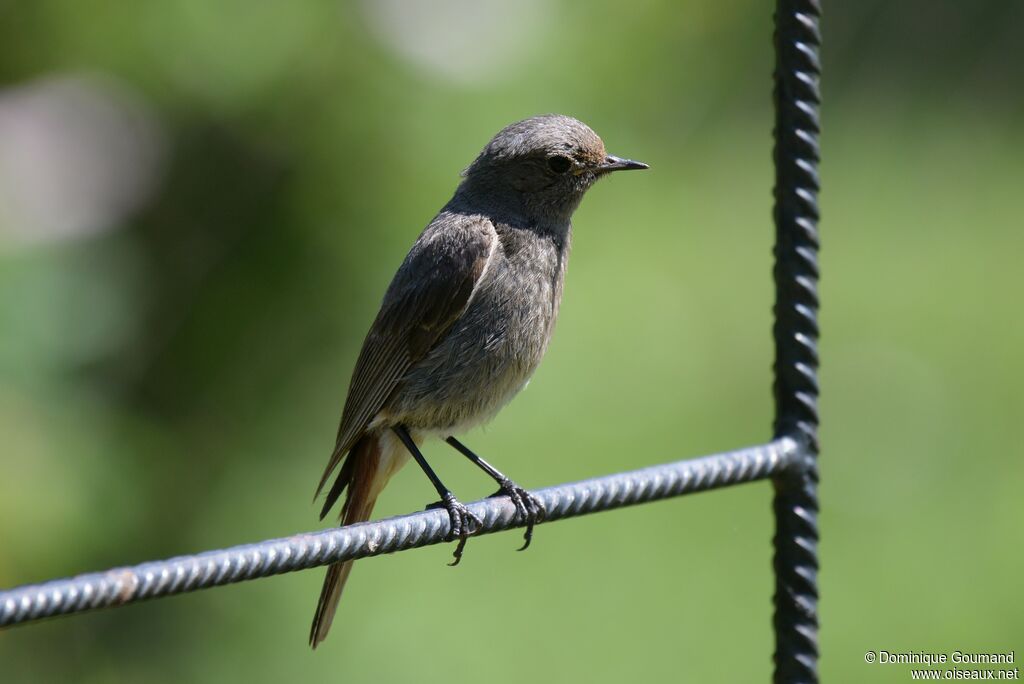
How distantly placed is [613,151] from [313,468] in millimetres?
2994

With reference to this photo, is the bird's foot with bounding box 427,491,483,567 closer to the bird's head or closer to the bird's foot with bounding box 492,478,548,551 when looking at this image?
the bird's foot with bounding box 492,478,548,551

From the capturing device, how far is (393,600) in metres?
5.71

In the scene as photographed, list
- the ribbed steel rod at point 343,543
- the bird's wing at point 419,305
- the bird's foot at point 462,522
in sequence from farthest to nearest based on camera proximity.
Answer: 1. the bird's wing at point 419,305
2. the bird's foot at point 462,522
3. the ribbed steel rod at point 343,543

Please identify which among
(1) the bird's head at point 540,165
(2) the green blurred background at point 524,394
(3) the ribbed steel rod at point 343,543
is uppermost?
(1) the bird's head at point 540,165

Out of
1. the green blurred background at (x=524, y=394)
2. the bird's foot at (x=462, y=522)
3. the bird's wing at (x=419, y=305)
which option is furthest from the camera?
the green blurred background at (x=524, y=394)

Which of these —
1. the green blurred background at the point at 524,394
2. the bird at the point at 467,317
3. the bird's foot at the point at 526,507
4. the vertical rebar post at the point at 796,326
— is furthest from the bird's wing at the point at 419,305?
the vertical rebar post at the point at 796,326

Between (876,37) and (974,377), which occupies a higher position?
(876,37)

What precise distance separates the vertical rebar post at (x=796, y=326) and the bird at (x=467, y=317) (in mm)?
924

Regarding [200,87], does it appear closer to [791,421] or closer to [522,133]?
[522,133]

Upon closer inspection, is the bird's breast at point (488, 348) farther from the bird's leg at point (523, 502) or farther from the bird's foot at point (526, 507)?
the bird's foot at point (526, 507)

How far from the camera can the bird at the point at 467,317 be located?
11.4ft

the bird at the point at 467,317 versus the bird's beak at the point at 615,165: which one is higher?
the bird's beak at the point at 615,165

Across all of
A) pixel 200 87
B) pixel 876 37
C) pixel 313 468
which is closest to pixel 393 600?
pixel 313 468

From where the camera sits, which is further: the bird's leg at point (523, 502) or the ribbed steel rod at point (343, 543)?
the bird's leg at point (523, 502)
